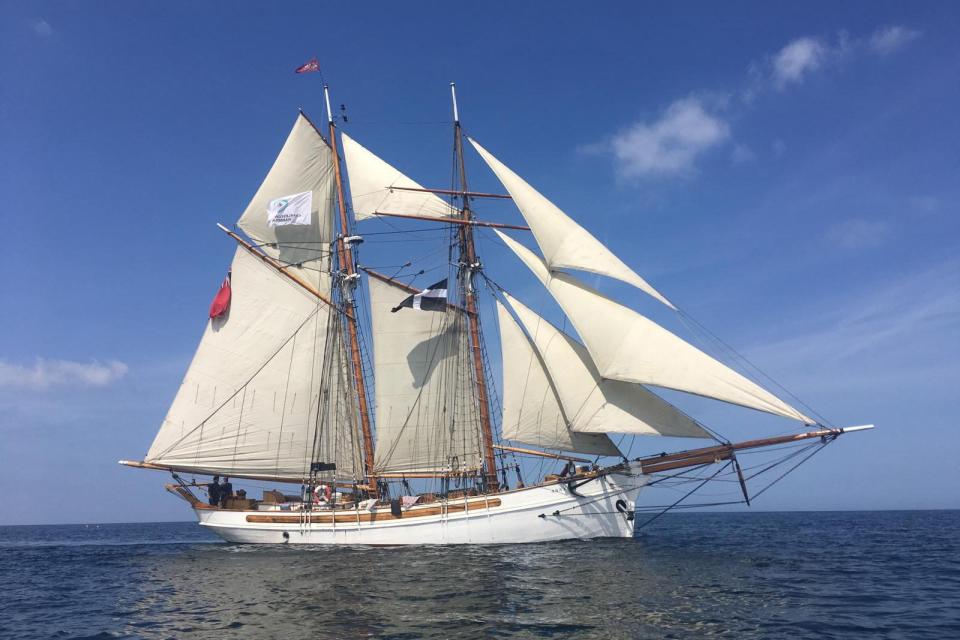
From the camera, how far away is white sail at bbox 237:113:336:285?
46.5m

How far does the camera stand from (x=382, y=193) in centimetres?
4441

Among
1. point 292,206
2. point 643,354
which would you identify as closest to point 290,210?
point 292,206

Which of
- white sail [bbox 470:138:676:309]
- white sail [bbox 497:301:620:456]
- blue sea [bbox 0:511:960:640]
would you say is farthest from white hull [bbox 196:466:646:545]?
white sail [bbox 470:138:676:309]

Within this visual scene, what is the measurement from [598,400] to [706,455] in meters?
5.87

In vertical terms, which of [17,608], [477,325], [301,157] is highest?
[301,157]

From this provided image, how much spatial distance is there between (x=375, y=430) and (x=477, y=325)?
910 centimetres

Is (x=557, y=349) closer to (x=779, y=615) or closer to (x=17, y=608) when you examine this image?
(x=779, y=615)

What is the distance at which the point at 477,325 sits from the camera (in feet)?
138

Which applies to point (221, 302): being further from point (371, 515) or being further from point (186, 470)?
point (371, 515)

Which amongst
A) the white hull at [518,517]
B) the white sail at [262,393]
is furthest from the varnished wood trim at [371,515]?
the white sail at [262,393]

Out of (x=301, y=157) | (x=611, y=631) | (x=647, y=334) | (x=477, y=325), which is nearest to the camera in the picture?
(x=611, y=631)

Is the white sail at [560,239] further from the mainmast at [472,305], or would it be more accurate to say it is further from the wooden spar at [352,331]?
the wooden spar at [352,331]

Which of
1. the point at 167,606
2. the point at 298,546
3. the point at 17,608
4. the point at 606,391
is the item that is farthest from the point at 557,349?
the point at 17,608

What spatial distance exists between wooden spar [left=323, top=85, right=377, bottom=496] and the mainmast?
821 cm
